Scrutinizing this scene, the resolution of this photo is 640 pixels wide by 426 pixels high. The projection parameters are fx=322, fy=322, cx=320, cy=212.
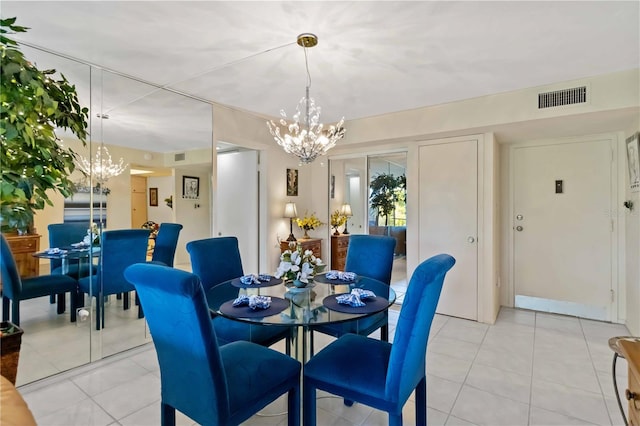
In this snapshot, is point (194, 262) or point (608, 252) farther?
point (608, 252)

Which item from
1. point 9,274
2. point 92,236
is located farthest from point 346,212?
point 9,274

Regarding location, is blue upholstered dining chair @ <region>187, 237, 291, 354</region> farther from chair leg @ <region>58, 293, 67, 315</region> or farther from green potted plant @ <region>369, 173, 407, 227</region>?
green potted plant @ <region>369, 173, 407, 227</region>

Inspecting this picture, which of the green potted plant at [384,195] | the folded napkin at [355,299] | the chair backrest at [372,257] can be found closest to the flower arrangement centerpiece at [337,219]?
the green potted plant at [384,195]

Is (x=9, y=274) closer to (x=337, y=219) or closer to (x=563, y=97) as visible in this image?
(x=337, y=219)

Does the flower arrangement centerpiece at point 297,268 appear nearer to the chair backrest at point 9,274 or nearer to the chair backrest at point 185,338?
the chair backrest at point 185,338

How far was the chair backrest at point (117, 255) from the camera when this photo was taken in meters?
2.77

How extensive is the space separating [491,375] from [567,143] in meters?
2.88

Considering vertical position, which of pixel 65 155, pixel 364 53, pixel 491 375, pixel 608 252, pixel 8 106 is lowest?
pixel 491 375

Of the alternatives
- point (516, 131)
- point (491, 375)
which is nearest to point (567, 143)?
point (516, 131)

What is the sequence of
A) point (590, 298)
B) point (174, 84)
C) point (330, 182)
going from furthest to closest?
point (330, 182) < point (590, 298) < point (174, 84)

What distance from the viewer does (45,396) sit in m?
2.16

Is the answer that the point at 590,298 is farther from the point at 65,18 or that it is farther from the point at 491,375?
the point at 65,18

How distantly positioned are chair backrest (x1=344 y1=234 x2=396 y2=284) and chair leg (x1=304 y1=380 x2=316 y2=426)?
130cm

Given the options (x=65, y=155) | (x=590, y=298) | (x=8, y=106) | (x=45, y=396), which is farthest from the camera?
(x=590, y=298)
